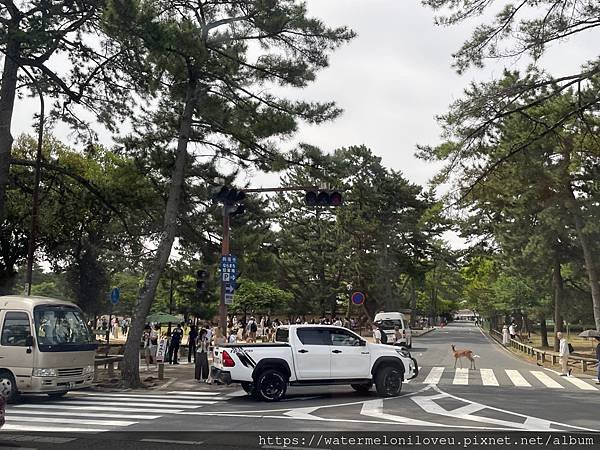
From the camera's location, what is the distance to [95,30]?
19453mm

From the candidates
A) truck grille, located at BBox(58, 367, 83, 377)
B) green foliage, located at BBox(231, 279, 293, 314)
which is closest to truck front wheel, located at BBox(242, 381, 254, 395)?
truck grille, located at BBox(58, 367, 83, 377)

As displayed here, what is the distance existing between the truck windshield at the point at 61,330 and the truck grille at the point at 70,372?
47cm

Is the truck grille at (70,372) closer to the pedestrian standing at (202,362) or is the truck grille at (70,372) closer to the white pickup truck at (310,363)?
the white pickup truck at (310,363)

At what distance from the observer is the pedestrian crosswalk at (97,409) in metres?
10.5

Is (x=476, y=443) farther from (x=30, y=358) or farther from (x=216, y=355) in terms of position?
(x=30, y=358)

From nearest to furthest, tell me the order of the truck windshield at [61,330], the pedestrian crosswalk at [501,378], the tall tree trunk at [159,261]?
the truck windshield at [61,330] → the tall tree trunk at [159,261] → the pedestrian crosswalk at [501,378]

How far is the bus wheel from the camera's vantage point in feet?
43.9

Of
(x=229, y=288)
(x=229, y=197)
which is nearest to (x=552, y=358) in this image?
(x=229, y=288)

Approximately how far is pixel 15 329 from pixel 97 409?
3.21 metres

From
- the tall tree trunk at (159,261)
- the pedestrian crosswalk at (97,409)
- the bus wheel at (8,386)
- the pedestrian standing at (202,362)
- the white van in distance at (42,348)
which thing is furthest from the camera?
the pedestrian standing at (202,362)

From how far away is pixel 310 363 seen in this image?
14320mm

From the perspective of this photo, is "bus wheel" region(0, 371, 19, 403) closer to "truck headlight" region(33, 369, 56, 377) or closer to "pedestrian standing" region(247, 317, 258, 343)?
"truck headlight" region(33, 369, 56, 377)

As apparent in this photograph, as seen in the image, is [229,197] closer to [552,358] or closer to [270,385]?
[270,385]

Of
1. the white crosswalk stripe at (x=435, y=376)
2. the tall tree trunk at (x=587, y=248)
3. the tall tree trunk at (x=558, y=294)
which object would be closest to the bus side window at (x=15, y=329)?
the white crosswalk stripe at (x=435, y=376)
